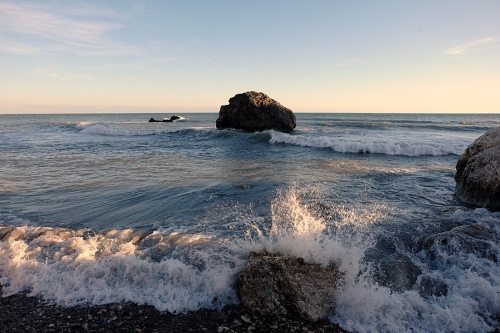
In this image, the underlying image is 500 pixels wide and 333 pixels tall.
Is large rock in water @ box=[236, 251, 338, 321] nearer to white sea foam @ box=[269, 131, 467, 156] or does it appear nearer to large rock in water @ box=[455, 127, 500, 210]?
large rock in water @ box=[455, 127, 500, 210]

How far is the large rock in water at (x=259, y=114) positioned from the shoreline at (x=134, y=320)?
24.5 m

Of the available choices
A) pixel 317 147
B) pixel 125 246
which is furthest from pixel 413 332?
pixel 317 147

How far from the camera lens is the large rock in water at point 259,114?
27422mm

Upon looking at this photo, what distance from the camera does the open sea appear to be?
378 centimetres

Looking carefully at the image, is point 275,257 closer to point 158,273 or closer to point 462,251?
point 158,273

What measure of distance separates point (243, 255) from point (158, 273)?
1.23 metres

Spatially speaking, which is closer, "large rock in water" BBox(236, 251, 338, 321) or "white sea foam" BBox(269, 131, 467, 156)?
"large rock in water" BBox(236, 251, 338, 321)

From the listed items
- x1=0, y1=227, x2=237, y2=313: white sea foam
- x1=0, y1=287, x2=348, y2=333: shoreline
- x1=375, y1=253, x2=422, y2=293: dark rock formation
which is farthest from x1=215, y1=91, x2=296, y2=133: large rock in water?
x1=0, y1=287, x2=348, y2=333: shoreline

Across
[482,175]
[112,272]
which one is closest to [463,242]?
[482,175]

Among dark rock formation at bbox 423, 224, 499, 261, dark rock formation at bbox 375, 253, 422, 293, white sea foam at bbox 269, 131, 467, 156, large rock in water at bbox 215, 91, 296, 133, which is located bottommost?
dark rock formation at bbox 375, 253, 422, 293

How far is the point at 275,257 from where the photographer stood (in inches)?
162

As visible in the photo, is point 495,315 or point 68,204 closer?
point 495,315

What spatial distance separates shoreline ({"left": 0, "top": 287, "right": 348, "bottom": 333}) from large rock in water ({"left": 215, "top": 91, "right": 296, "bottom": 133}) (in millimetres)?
24502

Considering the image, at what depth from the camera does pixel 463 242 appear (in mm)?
4902
